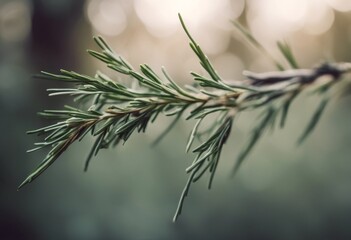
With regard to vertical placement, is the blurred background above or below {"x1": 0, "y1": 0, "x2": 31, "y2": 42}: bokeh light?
below

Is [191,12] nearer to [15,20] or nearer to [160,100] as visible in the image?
[15,20]

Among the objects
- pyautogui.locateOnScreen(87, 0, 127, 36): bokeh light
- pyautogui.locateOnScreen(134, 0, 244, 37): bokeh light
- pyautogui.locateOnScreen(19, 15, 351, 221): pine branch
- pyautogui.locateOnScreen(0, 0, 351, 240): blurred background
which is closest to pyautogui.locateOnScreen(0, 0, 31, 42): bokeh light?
pyautogui.locateOnScreen(0, 0, 351, 240): blurred background

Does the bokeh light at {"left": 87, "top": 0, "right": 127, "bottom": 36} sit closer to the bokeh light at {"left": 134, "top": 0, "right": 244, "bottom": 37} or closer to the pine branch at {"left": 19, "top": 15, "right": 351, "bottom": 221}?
the bokeh light at {"left": 134, "top": 0, "right": 244, "bottom": 37}

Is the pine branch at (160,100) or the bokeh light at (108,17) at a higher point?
the bokeh light at (108,17)

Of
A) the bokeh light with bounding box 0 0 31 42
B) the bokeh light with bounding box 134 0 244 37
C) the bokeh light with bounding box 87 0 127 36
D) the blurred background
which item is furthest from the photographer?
the bokeh light with bounding box 134 0 244 37

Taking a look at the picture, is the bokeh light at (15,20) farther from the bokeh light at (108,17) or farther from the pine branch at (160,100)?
the pine branch at (160,100)

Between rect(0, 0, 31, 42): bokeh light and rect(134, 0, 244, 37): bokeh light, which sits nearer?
rect(0, 0, 31, 42): bokeh light

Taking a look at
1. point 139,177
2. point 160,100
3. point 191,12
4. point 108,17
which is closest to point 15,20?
point 108,17

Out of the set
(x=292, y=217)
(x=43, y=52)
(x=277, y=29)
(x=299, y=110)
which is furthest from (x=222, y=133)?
(x=277, y=29)

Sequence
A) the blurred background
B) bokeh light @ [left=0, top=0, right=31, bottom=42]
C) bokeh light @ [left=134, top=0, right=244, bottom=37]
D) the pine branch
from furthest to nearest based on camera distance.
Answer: bokeh light @ [left=134, top=0, right=244, bottom=37] → bokeh light @ [left=0, top=0, right=31, bottom=42] → the blurred background → the pine branch

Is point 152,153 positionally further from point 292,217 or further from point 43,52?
point 43,52

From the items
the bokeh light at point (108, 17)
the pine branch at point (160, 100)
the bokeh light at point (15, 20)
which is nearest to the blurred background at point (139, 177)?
the bokeh light at point (15, 20)

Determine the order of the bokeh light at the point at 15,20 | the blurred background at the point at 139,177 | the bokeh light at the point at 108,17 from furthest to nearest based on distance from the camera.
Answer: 1. the bokeh light at the point at 108,17
2. the bokeh light at the point at 15,20
3. the blurred background at the point at 139,177

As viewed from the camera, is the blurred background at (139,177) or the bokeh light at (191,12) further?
the bokeh light at (191,12)
